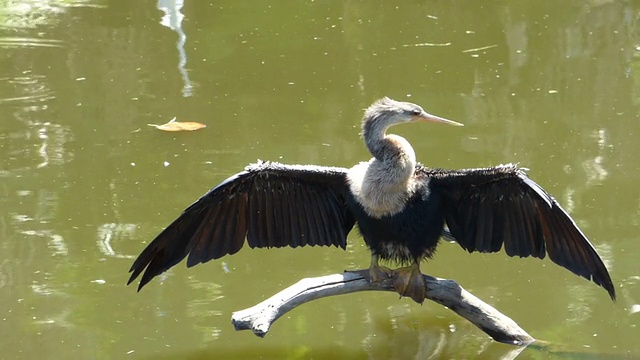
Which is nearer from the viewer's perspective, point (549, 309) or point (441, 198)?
point (441, 198)

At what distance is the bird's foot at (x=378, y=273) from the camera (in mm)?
5047

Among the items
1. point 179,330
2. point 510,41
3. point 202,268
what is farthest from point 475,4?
point 179,330

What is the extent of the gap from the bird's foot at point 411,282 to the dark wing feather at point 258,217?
1.16 feet

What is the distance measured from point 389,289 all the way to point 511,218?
0.66 metres

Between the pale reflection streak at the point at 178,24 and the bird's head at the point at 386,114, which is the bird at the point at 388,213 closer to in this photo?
the bird's head at the point at 386,114

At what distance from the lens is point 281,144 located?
7262 mm

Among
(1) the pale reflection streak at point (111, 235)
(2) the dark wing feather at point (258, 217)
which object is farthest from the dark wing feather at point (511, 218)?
(1) the pale reflection streak at point (111, 235)

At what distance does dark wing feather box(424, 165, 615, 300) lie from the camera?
15.7 ft

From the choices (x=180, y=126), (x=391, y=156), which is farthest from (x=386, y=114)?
(x=180, y=126)

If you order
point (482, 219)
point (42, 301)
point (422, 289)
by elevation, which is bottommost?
point (42, 301)

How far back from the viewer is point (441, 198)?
5.02 metres

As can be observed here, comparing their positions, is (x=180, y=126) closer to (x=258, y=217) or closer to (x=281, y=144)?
(x=281, y=144)

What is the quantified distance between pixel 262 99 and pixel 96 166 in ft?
4.85

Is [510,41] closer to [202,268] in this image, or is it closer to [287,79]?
[287,79]
